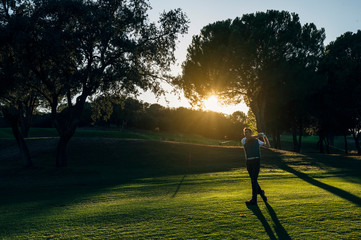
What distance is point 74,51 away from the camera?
20266 mm

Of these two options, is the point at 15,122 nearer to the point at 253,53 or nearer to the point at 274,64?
the point at 253,53

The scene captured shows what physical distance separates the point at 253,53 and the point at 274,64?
378 cm

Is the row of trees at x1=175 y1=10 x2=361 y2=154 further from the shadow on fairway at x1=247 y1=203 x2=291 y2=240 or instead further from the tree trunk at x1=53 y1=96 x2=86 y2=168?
the shadow on fairway at x1=247 y1=203 x2=291 y2=240

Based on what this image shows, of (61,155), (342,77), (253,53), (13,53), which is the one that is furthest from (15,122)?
(342,77)

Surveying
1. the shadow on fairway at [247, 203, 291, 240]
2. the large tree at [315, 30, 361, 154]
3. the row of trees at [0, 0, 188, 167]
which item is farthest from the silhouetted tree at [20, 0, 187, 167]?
the large tree at [315, 30, 361, 154]

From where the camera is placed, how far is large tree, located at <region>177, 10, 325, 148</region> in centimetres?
3366

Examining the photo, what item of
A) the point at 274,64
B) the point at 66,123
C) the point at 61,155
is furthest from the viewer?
the point at 274,64

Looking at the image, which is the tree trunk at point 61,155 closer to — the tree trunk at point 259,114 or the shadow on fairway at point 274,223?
the shadow on fairway at point 274,223

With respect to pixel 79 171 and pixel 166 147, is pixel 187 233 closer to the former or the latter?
pixel 79 171

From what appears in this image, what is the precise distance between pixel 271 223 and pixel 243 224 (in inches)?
26.8

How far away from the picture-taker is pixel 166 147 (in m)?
35.8

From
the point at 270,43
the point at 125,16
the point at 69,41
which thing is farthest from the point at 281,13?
the point at 69,41

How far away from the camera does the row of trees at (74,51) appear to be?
738 inches

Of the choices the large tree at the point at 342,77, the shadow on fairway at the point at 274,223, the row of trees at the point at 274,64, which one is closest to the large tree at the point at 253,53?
the row of trees at the point at 274,64
